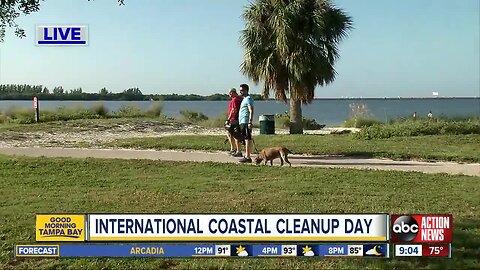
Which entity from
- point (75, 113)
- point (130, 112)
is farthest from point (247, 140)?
point (130, 112)

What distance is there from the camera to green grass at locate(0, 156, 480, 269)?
4648 mm

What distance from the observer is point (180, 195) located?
24.1 ft

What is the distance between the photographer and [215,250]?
174 inches

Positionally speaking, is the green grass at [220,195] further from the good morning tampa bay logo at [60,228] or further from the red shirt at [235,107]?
the red shirt at [235,107]

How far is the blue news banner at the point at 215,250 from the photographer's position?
4371mm

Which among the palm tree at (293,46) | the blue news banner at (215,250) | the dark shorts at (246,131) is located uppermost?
the palm tree at (293,46)

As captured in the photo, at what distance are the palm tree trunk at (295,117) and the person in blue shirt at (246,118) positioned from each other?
9351mm

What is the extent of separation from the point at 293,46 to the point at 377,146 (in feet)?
23.4

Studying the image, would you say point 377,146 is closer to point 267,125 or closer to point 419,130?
point 419,130

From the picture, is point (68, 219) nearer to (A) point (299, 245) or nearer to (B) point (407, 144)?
(A) point (299, 245)

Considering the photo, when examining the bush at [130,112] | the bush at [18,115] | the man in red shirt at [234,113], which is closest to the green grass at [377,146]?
the man in red shirt at [234,113]

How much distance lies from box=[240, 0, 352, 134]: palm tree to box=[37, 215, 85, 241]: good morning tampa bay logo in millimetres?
15210

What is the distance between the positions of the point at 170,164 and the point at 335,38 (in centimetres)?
1186

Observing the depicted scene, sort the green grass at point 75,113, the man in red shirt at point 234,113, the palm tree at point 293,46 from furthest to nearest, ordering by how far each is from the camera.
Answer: the green grass at point 75,113, the palm tree at point 293,46, the man in red shirt at point 234,113
